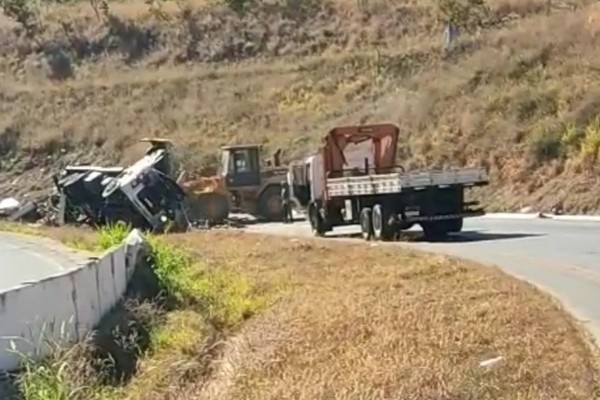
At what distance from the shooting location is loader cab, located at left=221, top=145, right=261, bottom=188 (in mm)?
43969

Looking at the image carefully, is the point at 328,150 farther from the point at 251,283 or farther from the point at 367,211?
the point at 251,283

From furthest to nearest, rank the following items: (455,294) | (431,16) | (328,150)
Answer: (431,16) < (328,150) < (455,294)

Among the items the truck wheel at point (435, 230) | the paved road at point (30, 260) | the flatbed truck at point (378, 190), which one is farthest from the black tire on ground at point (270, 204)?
the truck wheel at point (435, 230)

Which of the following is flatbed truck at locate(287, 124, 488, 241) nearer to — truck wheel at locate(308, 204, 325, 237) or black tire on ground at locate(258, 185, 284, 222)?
truck wheel at locate(308, 204, 325, 237)

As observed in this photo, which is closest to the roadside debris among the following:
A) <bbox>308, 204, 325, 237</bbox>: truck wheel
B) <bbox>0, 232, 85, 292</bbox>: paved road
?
<bbox>0, 232, 85, 292</bbox>: paved road

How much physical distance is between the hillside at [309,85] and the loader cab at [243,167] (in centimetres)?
552

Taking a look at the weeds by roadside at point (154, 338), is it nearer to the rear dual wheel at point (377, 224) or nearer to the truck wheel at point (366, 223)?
the rear dual wheel at point (377, 224)

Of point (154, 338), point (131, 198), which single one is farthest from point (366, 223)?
point (154, 338)

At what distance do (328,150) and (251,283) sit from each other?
13319mm

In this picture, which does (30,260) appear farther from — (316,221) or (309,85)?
(309,85)

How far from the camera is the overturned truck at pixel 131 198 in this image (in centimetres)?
3734

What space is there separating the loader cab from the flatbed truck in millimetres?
8134

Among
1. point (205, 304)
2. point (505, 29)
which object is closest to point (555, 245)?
point (205, 304)

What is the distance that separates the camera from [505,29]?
191ft
